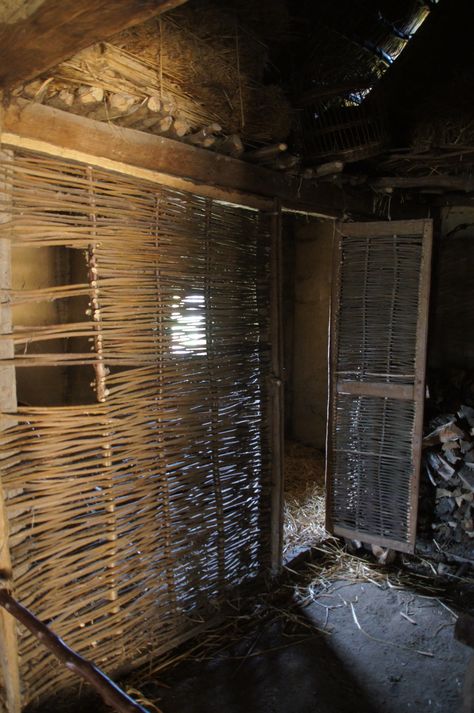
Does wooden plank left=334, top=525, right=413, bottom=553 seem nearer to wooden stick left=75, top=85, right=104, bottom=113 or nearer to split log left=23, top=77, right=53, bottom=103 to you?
wooden stick left=75, top=85, right=104, bottom=113

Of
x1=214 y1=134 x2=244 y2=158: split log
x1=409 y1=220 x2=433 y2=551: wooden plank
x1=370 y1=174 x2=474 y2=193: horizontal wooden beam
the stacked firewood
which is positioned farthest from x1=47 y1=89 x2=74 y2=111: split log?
the stacked firewood

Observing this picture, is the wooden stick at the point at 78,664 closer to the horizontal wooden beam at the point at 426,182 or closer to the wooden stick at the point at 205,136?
the wooden stick at the point at 205,136

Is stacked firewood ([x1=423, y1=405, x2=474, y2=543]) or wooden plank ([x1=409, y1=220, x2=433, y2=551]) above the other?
wooden plank ([x1=409, y1=220, x2=433, y2=551])

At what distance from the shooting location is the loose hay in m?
3.83

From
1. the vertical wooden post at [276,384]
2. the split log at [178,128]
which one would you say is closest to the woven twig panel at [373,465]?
the vertical wooden post at [276,384]

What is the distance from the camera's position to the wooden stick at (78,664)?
4.13 feet

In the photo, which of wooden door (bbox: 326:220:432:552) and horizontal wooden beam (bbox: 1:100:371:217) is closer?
horizontal wooden beam (bbox: 1:100:371:217)

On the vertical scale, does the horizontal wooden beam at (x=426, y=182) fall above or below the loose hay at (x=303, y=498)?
above

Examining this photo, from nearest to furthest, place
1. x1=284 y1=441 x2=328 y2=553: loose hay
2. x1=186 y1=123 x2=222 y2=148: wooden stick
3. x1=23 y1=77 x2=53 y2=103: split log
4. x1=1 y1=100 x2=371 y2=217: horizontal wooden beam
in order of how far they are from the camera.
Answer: x1=23 y1=77 x2=53 y2=103: split log, x1=1 y1=100 x2=371 y2=217: horizontal wooden beam, x1=186 y1=123 x2=222 y2=148: wooden stick, x1=284 y1=441 x2=328 y2=553: loose hay

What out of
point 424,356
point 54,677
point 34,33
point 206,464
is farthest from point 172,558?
point 34,33

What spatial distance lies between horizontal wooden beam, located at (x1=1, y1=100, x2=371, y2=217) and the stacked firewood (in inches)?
70.1

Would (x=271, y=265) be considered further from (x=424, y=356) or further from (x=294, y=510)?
(x=294, y=510)

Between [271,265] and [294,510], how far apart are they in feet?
Answer: 7.31

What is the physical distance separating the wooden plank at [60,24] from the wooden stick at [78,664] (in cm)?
161
